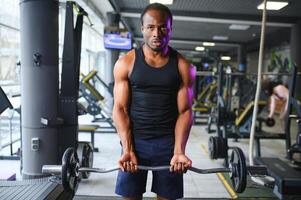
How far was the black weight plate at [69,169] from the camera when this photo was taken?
5.11ft

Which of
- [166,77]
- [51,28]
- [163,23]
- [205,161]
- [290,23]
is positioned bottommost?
[205,161]

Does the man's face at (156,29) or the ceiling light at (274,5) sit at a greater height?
the ceiling light at (274,5)

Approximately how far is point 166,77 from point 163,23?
0.26 meters

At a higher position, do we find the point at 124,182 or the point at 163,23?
the point at 163,23

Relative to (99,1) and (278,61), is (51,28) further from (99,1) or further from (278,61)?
(278,61)

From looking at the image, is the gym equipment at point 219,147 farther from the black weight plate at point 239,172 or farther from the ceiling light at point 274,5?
the ceiling light at point 274,5

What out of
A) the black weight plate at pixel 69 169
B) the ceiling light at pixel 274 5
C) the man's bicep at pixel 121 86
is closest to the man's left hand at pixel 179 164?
the man's bicep at pixel 121 86

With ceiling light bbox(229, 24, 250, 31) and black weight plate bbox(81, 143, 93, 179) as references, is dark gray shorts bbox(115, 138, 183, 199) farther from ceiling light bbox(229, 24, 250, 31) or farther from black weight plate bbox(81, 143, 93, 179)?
ceiling light bbox(229, 24, 250, 31)

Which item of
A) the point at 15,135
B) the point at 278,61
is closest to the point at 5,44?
the point at 15,135

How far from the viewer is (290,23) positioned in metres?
7.56

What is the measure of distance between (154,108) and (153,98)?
52mm

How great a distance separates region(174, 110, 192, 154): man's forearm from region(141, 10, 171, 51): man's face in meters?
0.37

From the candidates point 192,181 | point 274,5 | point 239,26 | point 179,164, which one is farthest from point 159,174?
point 239,26

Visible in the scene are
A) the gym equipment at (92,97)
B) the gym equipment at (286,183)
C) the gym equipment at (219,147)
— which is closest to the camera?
the gym equipment at (286,183)
